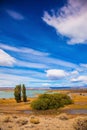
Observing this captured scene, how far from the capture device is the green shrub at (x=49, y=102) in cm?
5569

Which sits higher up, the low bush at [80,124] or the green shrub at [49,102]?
the green shrub at [49,102]

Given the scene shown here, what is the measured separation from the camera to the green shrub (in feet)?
183

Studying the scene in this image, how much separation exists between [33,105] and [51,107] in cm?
389

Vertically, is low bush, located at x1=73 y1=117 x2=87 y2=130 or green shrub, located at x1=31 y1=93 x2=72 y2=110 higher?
green shrub, located at x1=31 y1=93 x2=72 y2=110

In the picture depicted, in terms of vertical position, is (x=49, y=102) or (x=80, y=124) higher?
(x=49, y=102)

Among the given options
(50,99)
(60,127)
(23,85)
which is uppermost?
(23,85)

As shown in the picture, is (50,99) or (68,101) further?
(68,101)

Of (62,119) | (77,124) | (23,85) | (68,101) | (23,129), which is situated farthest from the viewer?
(23,85)

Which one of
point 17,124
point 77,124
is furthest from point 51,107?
point 77,124

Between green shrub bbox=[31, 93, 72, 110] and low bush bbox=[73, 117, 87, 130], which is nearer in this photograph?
low bush bbox=[73, 117, 87, 130]

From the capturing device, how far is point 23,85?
7812cm

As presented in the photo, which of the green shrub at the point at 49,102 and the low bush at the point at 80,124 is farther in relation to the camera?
the green shrub at the point at 49,102

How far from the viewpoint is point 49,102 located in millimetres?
57062

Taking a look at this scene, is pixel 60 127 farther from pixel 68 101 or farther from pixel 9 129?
pixel 68 101
